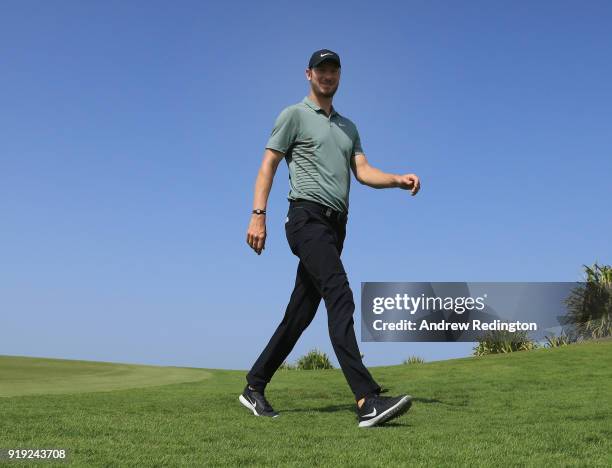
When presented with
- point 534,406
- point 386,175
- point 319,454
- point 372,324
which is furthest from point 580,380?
point 372,324

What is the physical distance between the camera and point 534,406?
575 centimetres

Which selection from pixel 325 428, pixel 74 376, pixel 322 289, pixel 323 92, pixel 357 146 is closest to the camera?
pixel 325 428

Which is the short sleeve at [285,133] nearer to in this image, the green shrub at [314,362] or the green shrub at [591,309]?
the green shrub at [314,362]

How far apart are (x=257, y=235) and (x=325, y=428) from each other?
54.9 inches

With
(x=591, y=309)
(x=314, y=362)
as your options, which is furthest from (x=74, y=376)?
(x=591, y=309)

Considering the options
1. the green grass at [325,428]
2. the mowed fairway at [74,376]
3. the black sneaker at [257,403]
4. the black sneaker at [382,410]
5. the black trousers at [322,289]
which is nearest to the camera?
the green grass at [325,428]

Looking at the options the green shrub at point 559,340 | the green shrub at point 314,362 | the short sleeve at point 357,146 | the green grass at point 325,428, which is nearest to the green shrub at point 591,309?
the green shrub at point 559,340

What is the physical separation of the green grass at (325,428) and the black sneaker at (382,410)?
11cm

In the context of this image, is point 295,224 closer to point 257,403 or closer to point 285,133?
point 285,133

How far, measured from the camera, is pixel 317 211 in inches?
195

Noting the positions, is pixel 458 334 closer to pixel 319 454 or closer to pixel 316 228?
pixel 316 228

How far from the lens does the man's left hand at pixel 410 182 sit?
193 inches

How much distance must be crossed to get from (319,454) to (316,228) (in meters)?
1.90

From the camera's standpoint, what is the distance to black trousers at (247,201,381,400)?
4727 millimetres
